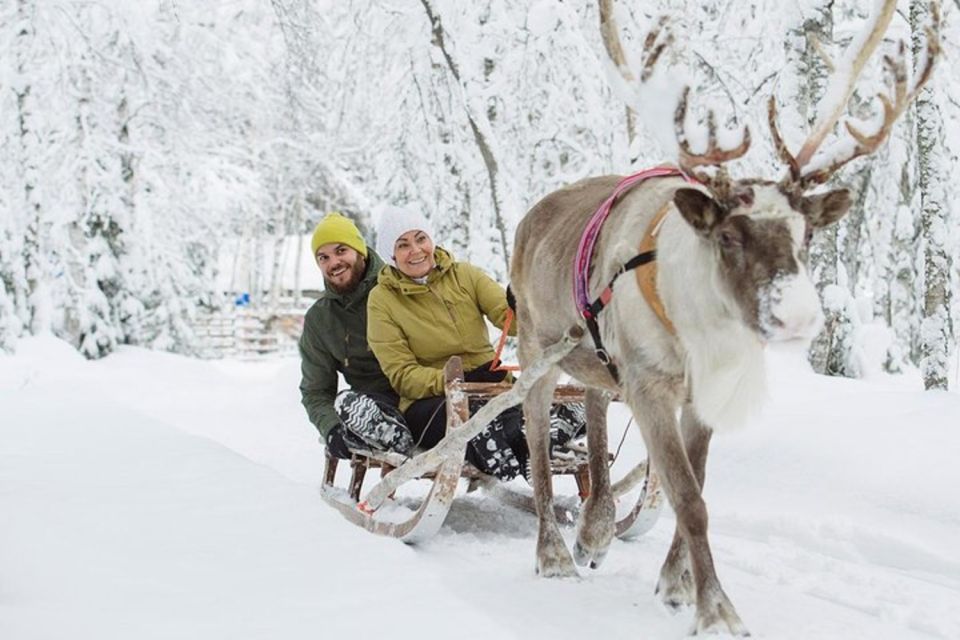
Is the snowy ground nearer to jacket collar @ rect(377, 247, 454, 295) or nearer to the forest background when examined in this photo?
jacket collar @ rect(377, 247, 454, 295)

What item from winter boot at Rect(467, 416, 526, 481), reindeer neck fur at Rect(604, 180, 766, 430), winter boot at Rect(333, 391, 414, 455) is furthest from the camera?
winter boot at Rect(333, 391, 414, 455)

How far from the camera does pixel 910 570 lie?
4.55 meters

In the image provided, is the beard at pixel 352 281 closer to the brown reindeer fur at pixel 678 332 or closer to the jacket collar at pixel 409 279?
the jacket collar at pixel 409 279

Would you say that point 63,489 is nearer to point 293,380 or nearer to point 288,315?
point 293,380

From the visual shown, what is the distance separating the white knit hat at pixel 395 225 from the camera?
539 centimetres

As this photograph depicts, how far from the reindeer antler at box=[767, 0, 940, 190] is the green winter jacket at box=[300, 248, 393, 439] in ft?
10.5

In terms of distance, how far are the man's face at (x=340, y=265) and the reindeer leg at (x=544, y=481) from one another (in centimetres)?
174

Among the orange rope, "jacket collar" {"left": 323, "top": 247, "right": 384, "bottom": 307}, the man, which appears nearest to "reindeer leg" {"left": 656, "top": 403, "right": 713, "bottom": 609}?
the orange rope

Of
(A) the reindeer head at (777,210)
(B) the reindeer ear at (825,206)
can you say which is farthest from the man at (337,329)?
(B) the reindeer ear at (825,206)

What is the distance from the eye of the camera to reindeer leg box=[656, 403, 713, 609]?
11.6 ft

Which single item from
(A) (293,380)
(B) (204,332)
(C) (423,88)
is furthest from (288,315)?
(C) (423,88)

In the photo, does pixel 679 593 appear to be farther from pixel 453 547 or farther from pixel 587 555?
pixel 453 547

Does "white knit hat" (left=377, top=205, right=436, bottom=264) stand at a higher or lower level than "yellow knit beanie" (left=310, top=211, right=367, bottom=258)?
higher

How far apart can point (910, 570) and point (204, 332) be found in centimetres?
2921
